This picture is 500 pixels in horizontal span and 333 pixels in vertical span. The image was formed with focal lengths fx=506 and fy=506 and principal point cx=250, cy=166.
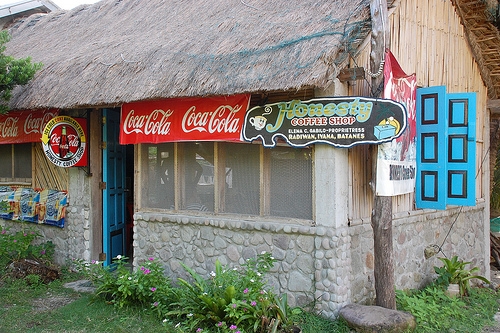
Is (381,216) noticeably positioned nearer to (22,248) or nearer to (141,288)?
(141,288)

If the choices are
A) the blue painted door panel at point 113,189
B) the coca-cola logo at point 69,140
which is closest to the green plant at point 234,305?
the blue painted door panel at point 113,189

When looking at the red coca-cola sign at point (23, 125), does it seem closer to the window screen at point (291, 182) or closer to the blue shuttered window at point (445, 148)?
the window screen at point (291, 182)

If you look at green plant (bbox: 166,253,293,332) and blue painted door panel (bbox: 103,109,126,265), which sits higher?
blue painted door panel (bbox: 103,109,126,265)

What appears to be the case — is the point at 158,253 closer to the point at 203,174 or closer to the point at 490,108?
the point at 203,174

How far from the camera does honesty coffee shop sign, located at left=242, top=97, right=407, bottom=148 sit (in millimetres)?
5271

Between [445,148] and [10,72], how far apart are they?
6.17 m

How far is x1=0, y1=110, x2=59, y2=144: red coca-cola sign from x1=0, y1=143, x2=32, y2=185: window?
346 mm

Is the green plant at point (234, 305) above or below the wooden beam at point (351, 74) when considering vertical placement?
below

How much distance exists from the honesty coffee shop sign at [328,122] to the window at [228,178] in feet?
1.04

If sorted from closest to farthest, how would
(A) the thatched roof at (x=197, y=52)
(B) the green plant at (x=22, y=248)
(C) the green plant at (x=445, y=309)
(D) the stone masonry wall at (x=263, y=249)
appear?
1. (A) the thatched roof at (x=197, y=52)
2. (D) the stone masonry wall at (x=263, y=249)
3. (C) the green plant at (x=445, y=309)
4. (B) the green plant at (x=22, y=248)

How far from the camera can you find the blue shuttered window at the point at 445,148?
258 inches

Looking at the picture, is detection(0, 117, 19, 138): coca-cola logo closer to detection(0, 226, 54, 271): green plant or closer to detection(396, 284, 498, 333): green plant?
detection(0, 226, 54, 271): green plant

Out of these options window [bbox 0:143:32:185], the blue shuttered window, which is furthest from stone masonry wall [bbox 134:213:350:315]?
window [bbox 0:143:32:185]

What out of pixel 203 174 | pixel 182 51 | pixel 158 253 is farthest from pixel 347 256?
pixel 182 51
